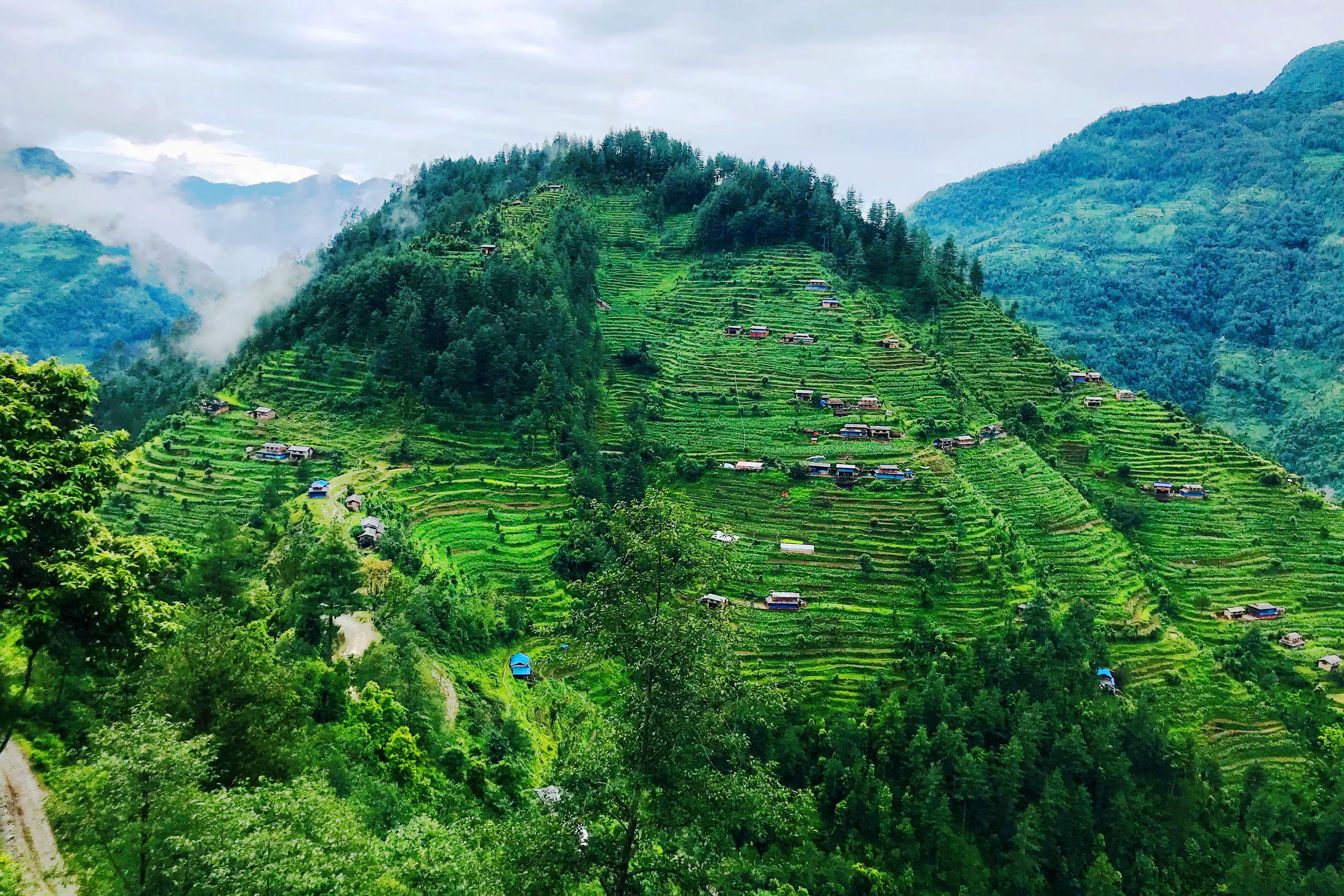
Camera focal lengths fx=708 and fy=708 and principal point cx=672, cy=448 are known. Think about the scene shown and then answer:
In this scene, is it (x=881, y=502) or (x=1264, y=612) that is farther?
(x=881, y=502)

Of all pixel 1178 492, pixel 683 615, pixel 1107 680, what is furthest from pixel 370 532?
pixel 1178 492

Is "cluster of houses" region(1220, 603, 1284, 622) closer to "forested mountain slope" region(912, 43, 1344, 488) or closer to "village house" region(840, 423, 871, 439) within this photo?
"village house" region(840, 423, 871, 439)

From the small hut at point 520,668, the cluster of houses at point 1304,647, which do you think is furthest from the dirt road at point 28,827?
the cluster of houses at point 1304,647

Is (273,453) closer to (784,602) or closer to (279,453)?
(279,453)

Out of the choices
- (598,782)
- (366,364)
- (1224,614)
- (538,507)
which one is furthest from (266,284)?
(1224,614)

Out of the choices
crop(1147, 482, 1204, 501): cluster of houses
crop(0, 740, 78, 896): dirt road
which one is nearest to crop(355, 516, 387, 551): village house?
crop(0, 740, 78, 896): dirt road

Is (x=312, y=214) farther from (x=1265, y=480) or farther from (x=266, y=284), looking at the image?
(x=1265, y=480)
